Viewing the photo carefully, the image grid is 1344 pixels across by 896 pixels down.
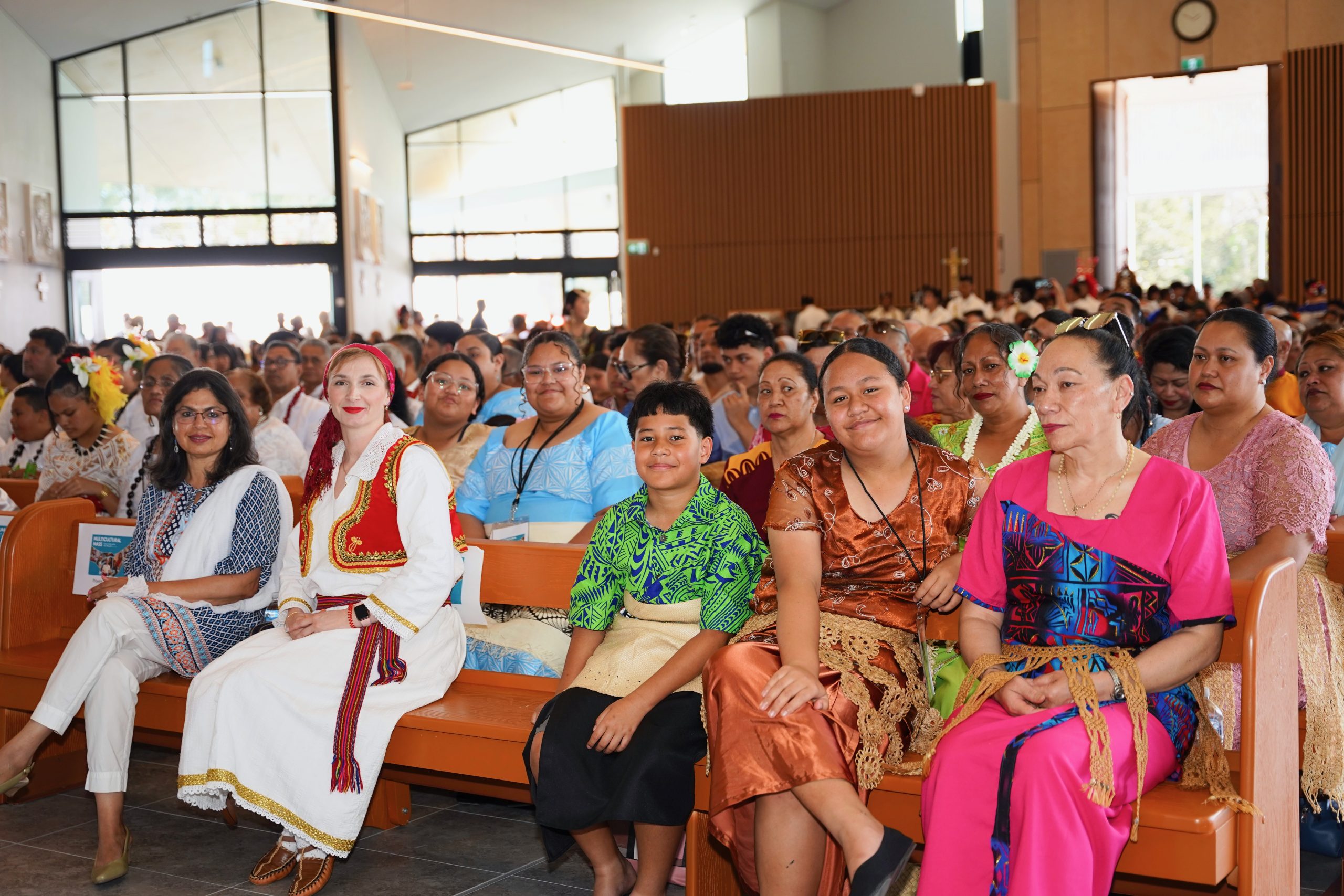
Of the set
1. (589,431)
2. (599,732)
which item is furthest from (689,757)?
(589,431)

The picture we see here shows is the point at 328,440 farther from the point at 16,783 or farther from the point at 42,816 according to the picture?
the point at 42,816

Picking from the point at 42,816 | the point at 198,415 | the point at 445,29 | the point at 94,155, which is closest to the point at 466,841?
the point at 42,816

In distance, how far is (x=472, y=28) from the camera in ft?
53.9

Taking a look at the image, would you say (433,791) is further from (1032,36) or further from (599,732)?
(1032,36)

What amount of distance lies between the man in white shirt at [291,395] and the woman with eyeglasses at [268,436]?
449mm

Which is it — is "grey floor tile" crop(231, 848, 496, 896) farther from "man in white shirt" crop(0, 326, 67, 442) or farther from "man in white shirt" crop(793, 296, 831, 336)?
"man in white shirt" crop(793, 296, 831, 336)

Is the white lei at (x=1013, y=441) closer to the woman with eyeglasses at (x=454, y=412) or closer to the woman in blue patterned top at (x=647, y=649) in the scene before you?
the woman in blue patterned top at (x=647, y=649)

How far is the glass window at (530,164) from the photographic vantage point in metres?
21.2

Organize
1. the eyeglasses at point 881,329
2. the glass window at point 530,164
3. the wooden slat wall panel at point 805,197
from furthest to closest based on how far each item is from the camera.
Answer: the glass window at point 530,164, the wooden slat wall panel at point 805,197, the eyeglasses at point 881,329

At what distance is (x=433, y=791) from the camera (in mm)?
3859

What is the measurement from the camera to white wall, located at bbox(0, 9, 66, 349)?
655 inches

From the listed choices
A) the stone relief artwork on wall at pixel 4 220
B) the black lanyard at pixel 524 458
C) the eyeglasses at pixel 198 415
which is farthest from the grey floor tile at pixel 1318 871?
the stone relief artwork on wall at pixel 4 220

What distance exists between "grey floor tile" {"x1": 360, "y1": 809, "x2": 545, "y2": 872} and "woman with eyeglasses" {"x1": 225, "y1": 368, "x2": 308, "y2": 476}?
1832mm

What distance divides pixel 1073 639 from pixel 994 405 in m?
1.06
